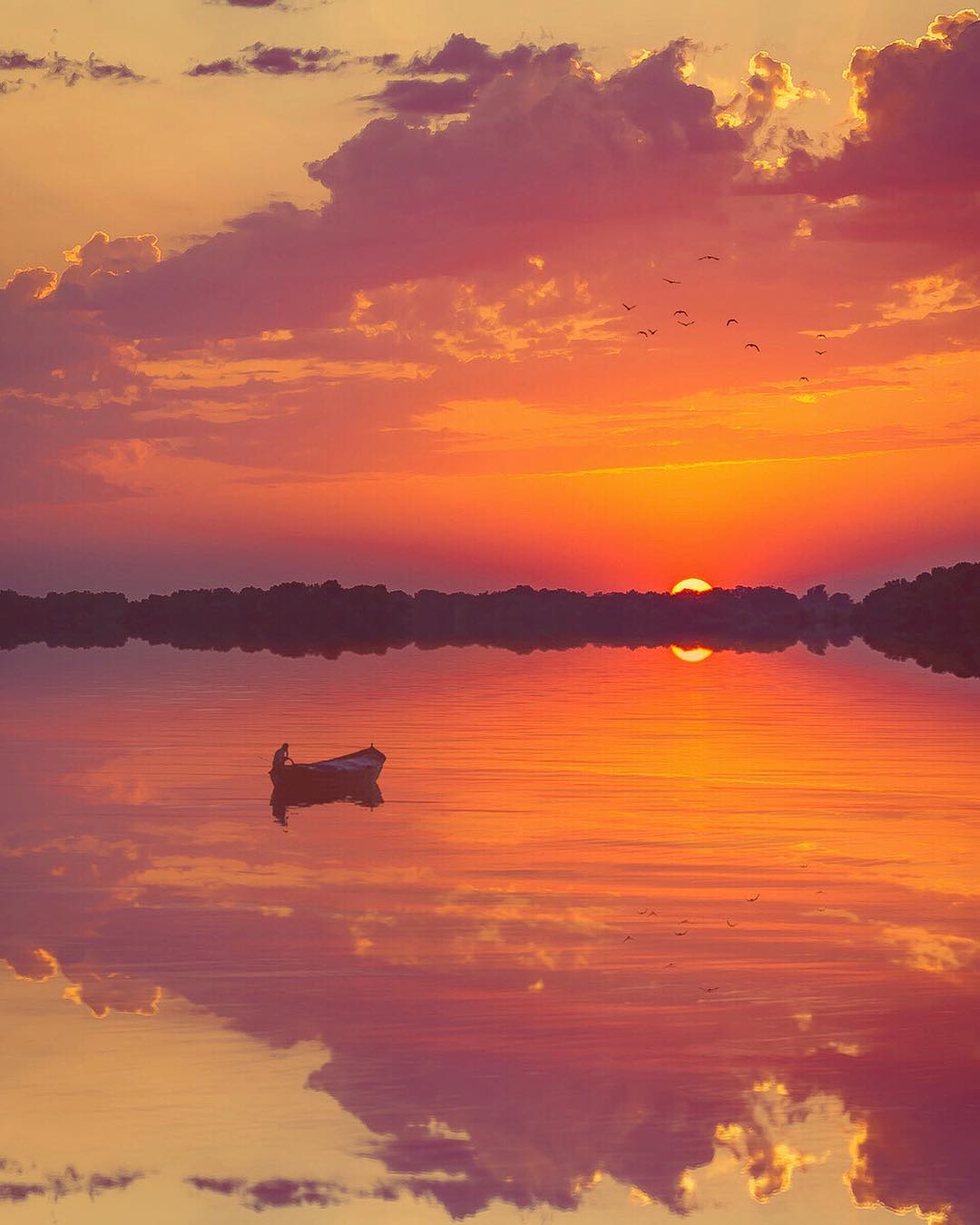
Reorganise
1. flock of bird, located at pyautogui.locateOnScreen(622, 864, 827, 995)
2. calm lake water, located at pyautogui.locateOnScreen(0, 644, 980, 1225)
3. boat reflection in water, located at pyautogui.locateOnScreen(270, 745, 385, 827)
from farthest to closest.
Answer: boat reflection in water, located at pyautogui.locateOnScreen(270, 745, 385, 827) < flock of bird, located at pyautogui.locateOnScreen(622, 864, 827, 995) < calm lake water, located at pyautogui.locateOnScreen(0, 644, 980, 1225)

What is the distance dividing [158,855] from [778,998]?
59.6 feet

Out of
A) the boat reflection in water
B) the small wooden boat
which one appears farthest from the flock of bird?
the small wooden boat

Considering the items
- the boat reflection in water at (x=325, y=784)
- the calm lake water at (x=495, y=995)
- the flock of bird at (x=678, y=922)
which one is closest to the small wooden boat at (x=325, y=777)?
the boat reflection in water at (x=325, y=784)

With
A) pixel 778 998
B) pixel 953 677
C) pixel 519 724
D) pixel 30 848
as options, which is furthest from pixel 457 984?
pixel 953 677

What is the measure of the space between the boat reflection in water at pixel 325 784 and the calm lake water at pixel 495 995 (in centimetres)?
114

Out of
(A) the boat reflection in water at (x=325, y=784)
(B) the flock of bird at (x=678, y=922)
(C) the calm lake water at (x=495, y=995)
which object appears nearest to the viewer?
(C) the calm lake water at (x=495, y=995)

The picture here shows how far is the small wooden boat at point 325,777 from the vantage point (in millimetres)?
48250

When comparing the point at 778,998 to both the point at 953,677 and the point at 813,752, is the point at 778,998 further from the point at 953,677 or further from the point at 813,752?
the point at 953,677

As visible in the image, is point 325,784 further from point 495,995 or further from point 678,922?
point 495,995

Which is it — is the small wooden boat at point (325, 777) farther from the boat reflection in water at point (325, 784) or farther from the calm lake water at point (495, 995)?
the calm lake water at point (495, 995)

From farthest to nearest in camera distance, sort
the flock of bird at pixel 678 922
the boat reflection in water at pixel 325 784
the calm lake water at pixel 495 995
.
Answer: the boat reflection in water at pixel 325 784
the flock of bird at pixel 678 922
the calm lake water at pixel 495 995

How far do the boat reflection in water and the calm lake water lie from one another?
114 cm

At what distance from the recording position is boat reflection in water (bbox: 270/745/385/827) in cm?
4819

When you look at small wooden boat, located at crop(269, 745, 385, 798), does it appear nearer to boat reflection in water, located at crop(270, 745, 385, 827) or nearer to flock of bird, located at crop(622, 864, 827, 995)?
boat reflection in water, located at crop(270, 745, 385, 827)
